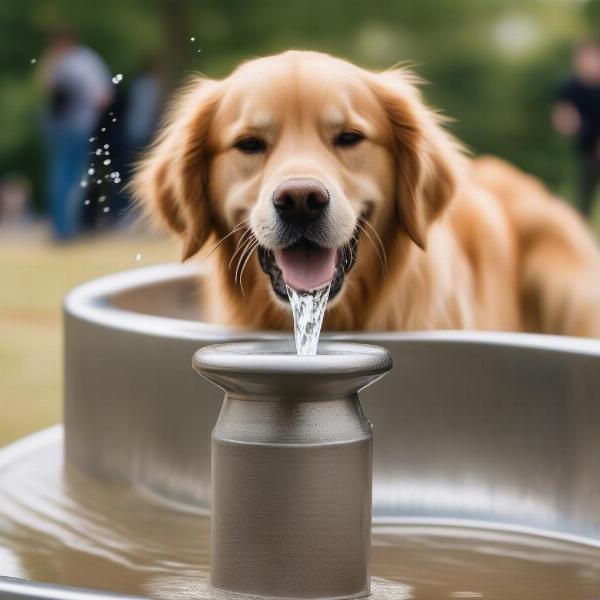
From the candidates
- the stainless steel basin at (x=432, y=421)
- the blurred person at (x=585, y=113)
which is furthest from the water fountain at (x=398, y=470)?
the blurred person at (x=585, y=113)

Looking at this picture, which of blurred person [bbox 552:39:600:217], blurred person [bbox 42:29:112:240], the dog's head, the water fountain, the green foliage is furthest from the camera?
the green foliage

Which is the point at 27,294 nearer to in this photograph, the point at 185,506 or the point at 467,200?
the point at 467,200

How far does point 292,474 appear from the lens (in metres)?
2.08

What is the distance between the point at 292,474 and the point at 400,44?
1463 cm

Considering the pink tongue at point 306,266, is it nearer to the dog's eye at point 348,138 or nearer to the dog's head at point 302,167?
the dog's head at point 302,167

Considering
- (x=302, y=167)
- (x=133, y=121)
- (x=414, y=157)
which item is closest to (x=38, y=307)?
(x=133, y=121)

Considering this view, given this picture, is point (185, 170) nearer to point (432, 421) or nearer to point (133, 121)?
point (432, 421)

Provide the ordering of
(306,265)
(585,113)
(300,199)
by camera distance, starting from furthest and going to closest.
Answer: (585,113) < (306,265) < (300,199)

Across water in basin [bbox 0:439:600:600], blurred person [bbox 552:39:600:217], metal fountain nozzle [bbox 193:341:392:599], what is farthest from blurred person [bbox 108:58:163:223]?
blurred person [bbox 552:39:600:217]

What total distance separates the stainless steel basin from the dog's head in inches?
10.7

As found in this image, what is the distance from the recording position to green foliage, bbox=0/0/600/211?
1565cm

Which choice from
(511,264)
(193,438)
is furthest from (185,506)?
(511,264)

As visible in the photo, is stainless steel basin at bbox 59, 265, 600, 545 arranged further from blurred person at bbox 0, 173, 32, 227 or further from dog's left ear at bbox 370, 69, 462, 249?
blurred person at bbox 0, 173, 32, 227

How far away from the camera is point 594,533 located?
2.75m
